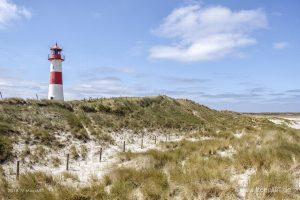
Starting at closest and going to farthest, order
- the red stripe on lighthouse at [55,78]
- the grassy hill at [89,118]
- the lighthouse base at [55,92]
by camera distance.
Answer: the grassy hill at [89,118]
the lighthouse base at [55,92]
the red stripe on lighthouse at [55,78]

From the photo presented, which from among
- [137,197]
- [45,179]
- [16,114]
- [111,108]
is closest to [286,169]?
[137,197]

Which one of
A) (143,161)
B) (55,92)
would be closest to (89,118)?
(55,92)

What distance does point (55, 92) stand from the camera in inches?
1481

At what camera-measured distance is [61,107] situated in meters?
30.9

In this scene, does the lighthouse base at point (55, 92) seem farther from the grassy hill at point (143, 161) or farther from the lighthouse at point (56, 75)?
the grassy hill at point (143, 161)

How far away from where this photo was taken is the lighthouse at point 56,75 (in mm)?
37656

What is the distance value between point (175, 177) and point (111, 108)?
2427 centimetres

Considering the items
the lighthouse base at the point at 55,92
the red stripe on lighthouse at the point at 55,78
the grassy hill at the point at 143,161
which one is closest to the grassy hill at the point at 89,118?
the grassy hill at the point at 143,161

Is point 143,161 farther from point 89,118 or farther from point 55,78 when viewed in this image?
point 55,78

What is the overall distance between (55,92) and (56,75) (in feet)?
6.18

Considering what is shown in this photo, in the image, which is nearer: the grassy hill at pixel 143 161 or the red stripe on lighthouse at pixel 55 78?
the grassy hill at pixel 143 161

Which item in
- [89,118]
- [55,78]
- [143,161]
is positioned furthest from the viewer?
[55,78]

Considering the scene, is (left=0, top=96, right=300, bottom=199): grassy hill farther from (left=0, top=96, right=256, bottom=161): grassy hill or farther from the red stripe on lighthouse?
the red stripe on lighthouse

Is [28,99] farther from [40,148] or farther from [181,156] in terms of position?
[181,156]
